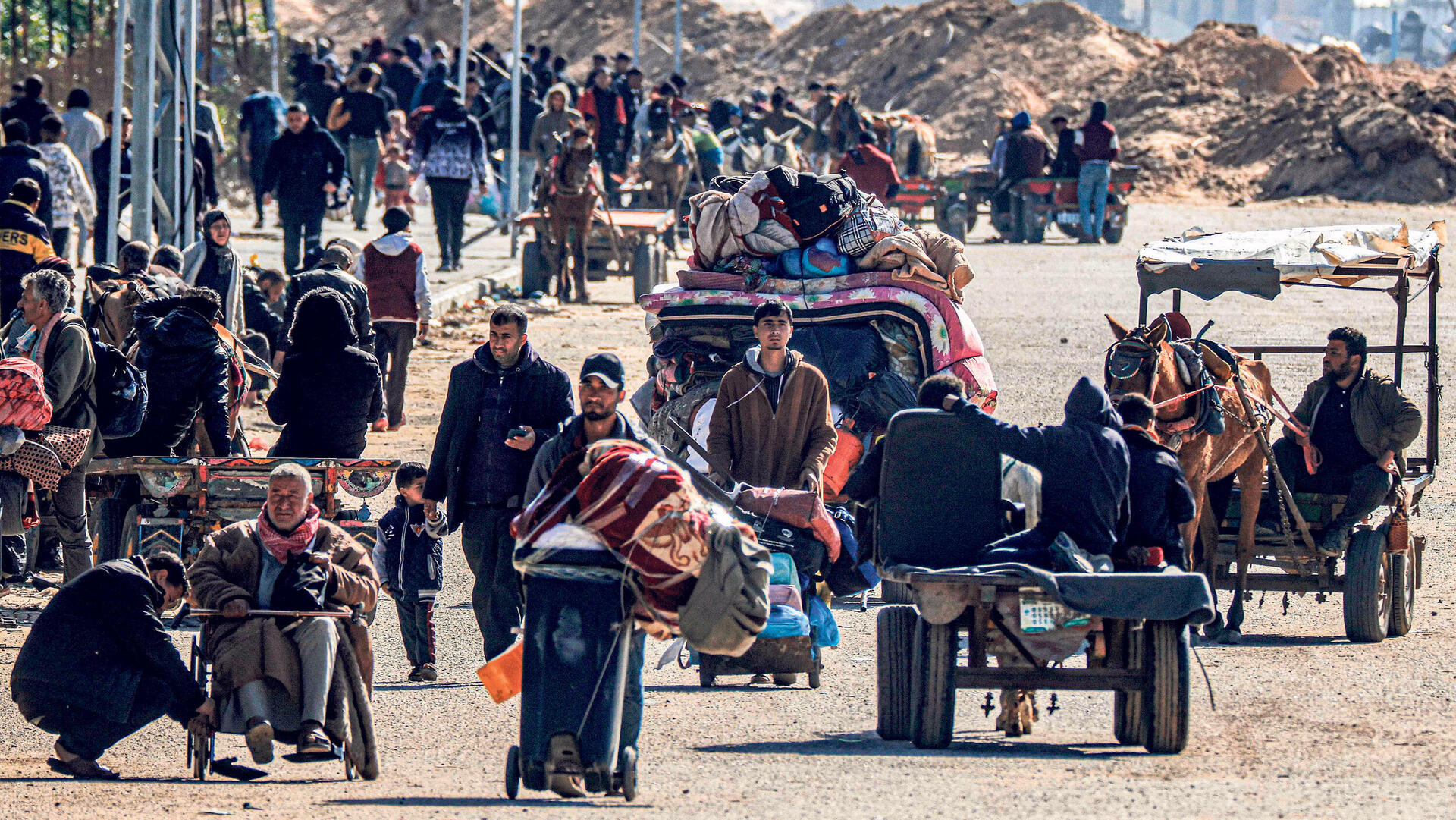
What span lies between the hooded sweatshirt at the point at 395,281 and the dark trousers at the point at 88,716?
7.71 metres

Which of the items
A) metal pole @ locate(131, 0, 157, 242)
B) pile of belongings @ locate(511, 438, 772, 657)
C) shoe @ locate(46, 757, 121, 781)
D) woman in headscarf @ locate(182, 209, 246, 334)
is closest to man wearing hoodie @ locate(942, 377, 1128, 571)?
pile of belongings @ locate(511, 438, 772, 657)

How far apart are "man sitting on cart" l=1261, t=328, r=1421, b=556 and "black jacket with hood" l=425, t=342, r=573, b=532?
4.04 metres

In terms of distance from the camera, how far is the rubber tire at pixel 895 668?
777 centimetres

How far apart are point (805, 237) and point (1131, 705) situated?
4.80m

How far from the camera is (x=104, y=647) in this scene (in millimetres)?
7586

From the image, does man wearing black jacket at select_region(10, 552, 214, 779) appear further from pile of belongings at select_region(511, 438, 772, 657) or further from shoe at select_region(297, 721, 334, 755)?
pile of belongings at select_region(511, 438, 772, 657)

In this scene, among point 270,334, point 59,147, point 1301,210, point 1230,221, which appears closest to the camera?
A: point 270,334

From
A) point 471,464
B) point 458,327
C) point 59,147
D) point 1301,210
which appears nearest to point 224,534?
point 471,464

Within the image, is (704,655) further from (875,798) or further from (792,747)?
(875,798)

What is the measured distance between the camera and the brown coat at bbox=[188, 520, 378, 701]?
7.45 meters

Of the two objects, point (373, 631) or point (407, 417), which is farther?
point (407, 417)

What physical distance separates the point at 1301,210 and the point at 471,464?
33.5m

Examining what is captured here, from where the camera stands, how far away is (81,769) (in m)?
7.55

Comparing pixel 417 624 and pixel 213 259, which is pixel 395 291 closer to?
pixel 213 259
